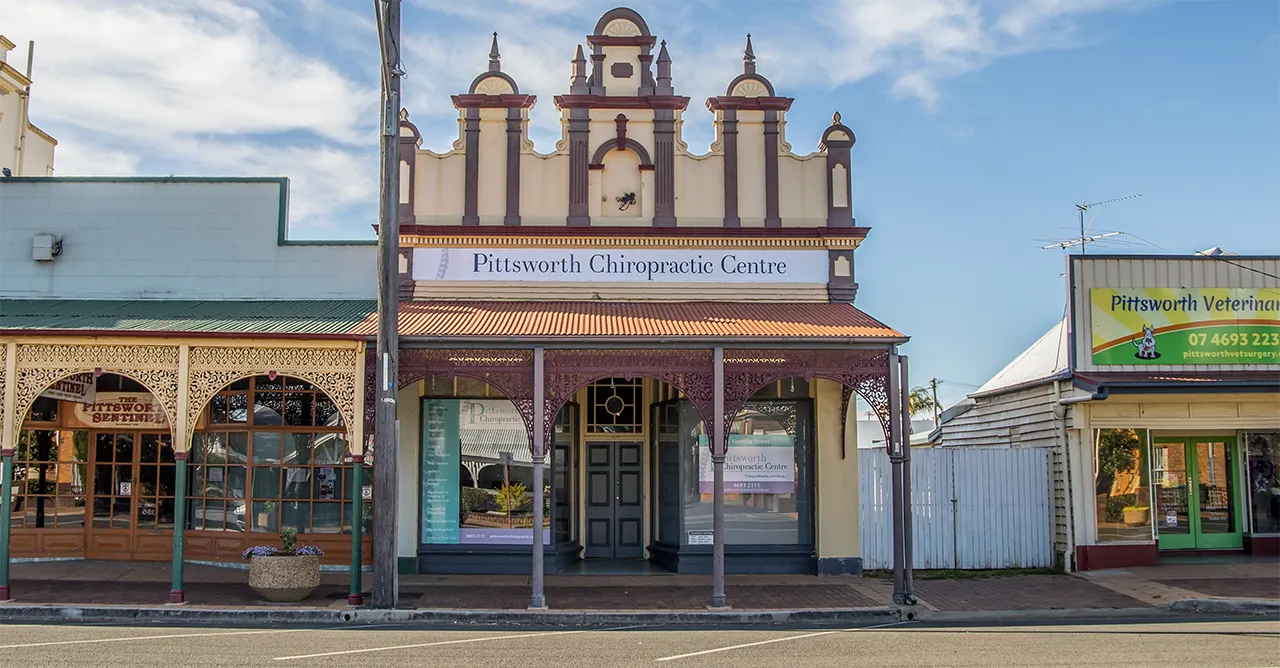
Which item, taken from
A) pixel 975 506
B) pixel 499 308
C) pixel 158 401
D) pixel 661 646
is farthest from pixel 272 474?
pixel 975 506

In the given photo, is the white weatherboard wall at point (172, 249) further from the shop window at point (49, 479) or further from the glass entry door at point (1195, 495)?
the glass entry door at point (1195, 495)

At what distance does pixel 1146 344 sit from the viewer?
1602 centimetres

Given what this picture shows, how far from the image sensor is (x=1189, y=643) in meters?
10.4

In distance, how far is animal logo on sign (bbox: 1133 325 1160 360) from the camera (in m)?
16.0

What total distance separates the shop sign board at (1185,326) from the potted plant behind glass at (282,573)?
1132cm

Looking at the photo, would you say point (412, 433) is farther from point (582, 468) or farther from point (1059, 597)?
point (1059, 597)

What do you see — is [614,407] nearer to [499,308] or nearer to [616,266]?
[616,266]

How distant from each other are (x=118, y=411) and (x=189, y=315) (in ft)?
8.37

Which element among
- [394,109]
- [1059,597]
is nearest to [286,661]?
[394,109]

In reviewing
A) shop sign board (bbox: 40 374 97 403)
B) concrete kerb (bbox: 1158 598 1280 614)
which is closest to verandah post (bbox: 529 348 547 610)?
shop sign board (bbox: 40 374 97 403)

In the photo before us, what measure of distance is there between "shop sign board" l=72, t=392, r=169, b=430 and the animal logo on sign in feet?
47.1

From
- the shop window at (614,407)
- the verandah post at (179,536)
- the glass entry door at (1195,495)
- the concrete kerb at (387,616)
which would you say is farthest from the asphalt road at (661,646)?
the glass entry door at (1195,495)

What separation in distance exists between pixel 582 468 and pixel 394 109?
621 cm

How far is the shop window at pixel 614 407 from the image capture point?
16422 mm
